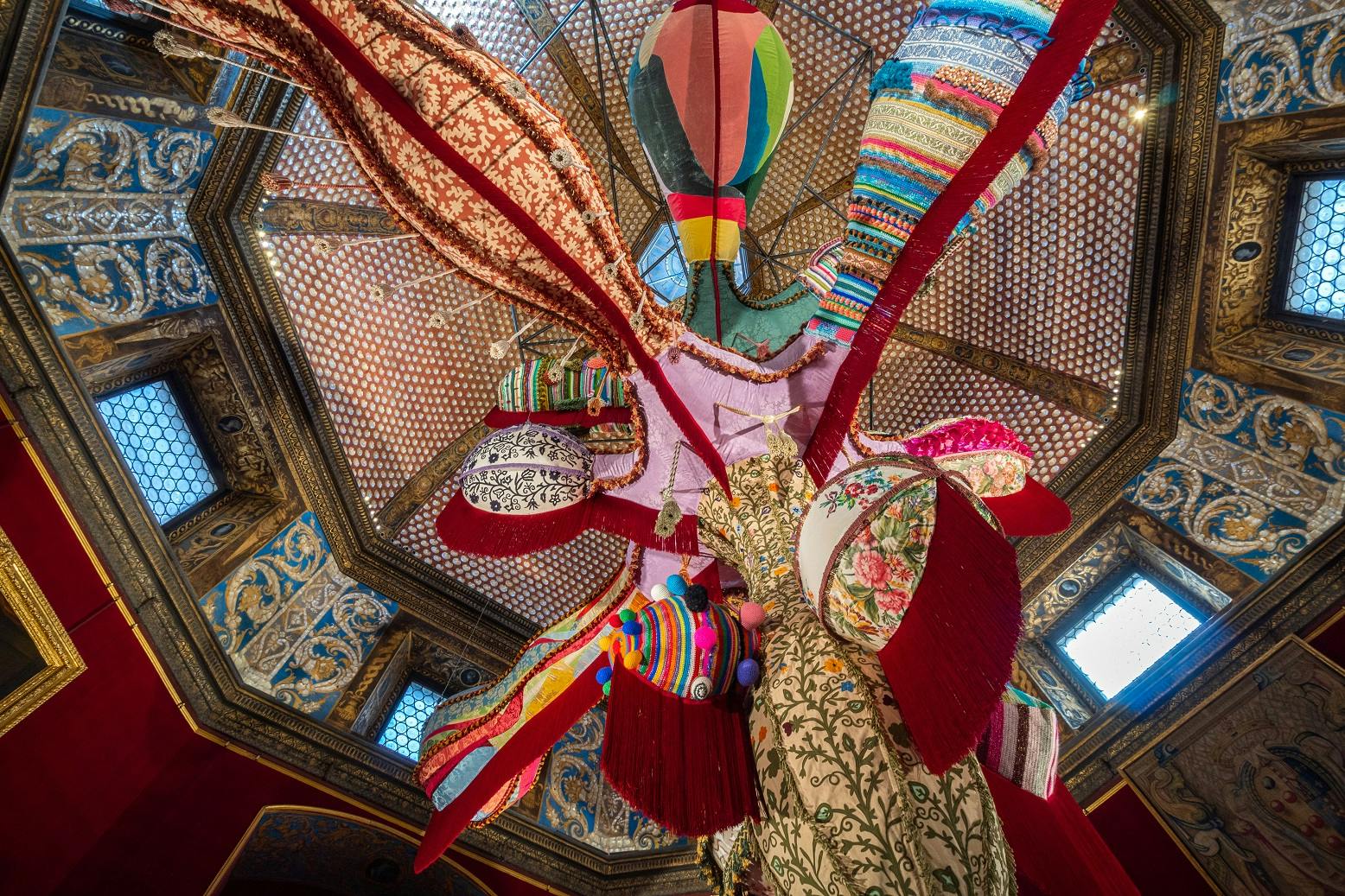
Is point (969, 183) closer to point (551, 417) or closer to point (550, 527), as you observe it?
point (550, 527)

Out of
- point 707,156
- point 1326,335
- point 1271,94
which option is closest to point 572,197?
point 707,156

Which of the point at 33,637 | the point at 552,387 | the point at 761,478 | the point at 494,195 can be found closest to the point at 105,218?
the point at 33,637

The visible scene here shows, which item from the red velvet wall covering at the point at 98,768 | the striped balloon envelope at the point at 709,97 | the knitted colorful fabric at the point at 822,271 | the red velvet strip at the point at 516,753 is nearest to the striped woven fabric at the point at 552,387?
the striped balloon envelope at the point at 709,97

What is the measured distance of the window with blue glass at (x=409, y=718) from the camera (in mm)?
4684

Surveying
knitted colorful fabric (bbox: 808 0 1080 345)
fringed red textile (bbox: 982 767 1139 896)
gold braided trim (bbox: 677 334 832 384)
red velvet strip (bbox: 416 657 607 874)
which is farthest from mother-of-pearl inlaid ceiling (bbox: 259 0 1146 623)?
fringed red textile (bbox: 982 767 1139 896)

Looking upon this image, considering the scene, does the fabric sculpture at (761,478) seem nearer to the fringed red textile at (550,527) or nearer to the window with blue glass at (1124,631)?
the fringed red textile at (550,527)

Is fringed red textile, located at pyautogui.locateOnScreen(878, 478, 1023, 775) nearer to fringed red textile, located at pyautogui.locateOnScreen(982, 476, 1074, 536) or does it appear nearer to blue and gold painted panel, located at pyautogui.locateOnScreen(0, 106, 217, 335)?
fringed red textile, located at pyautogui.locateOnScreen(982, 476, 1074, 536)

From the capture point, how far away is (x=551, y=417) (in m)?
3.31

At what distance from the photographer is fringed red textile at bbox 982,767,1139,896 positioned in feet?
5.50

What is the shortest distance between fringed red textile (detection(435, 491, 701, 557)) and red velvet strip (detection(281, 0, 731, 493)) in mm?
604

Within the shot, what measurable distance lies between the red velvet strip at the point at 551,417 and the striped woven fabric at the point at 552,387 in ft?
0.17

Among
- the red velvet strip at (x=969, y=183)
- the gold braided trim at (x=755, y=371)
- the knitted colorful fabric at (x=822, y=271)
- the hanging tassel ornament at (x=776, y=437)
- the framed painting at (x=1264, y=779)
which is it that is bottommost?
the framed painting at (x=1264, y=779)

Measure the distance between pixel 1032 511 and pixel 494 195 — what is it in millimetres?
2834

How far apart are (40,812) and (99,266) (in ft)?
8.47
